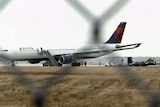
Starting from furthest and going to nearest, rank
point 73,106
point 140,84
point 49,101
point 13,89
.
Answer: point 13,89
point 49,101
point 73,106
point 140,84

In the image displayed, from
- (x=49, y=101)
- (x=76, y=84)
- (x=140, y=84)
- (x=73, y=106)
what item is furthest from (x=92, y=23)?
(x=76, y=84)

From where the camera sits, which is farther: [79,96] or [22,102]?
[79,96]

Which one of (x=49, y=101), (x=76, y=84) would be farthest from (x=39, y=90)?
(x=76, y=84)

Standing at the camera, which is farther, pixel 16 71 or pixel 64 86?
pixel 64 86

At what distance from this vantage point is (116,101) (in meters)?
2.57

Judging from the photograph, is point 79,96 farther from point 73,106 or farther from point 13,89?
point 13,89

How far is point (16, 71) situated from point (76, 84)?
2.86 metres

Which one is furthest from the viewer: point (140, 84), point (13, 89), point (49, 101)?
point (13, 89)

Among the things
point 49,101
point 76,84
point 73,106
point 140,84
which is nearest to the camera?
point 140,84

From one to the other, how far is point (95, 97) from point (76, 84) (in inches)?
24.7

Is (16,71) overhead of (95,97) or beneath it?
overhead

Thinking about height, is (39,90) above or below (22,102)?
above

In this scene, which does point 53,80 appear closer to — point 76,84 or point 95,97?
point 95,97

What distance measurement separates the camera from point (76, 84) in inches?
133
